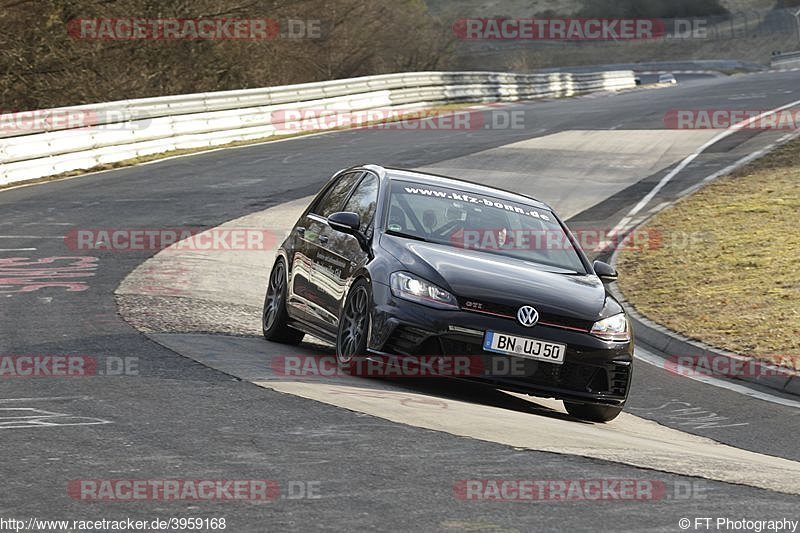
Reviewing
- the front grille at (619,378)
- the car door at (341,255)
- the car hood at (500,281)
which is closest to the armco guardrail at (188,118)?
the car door at (341,255)

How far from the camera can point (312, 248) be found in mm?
11039

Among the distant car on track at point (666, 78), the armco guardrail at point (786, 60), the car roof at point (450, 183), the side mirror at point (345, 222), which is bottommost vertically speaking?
the distant car on track at point (666, 78)

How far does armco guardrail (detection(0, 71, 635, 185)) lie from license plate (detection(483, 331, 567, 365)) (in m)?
15.2

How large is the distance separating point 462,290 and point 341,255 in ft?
5.13

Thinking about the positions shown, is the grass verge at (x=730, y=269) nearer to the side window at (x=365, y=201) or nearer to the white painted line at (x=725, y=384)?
the white painted line at (x=725, y=384)

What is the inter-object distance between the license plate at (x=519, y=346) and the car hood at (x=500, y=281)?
220mm

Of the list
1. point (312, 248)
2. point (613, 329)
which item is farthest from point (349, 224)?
point (613, 329)

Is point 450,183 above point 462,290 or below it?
above

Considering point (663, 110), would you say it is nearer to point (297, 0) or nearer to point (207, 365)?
point (297, 0)

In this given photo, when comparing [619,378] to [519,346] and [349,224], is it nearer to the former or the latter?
[519,346]

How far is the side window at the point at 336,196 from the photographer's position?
11.3m

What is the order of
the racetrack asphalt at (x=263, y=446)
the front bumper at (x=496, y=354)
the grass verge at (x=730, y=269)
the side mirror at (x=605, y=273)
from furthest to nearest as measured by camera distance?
the grass verge at (x=730, y=269), the side mirror at (x=605, y=273), the front bumper at (x=496, y=354), the racetrack asphalt at (x=263, y=446)

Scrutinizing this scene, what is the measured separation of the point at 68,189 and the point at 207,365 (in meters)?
13.6

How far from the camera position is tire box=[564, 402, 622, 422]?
31.0 feet
